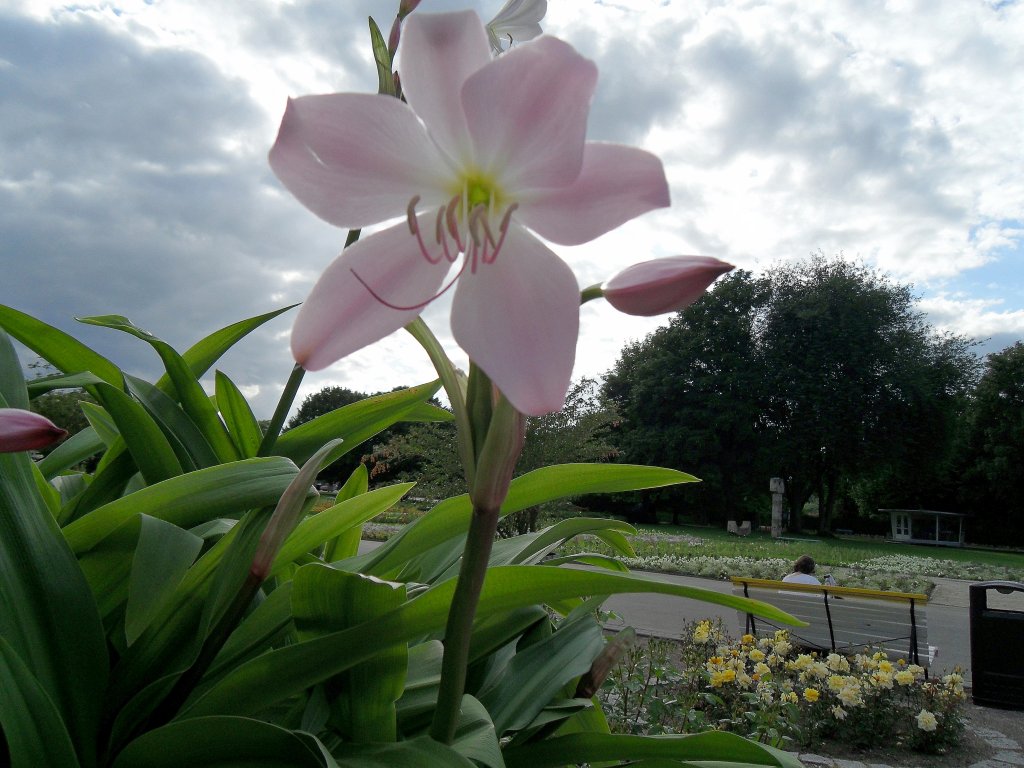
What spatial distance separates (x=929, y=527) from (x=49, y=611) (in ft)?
139

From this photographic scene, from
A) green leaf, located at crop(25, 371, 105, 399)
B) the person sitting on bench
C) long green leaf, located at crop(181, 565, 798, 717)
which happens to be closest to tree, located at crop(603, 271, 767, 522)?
the person sitting on bench

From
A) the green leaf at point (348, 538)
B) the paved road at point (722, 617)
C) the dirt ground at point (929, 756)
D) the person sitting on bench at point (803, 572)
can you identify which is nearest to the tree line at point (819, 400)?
the paved road at point (722, 617)

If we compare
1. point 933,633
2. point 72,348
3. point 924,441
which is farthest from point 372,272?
point 924,441

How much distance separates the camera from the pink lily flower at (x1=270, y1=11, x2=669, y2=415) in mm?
459

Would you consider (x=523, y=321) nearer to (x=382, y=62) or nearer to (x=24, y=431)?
(x=24, y=431)

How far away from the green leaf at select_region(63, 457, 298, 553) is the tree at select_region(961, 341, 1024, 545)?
3812 centimetres

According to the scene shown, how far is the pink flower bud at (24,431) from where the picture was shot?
1.78 ft

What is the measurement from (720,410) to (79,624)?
1282 inches

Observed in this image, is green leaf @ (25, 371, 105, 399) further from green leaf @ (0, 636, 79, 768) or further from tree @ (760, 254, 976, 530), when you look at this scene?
tree @ (760, 254, 976, 530)

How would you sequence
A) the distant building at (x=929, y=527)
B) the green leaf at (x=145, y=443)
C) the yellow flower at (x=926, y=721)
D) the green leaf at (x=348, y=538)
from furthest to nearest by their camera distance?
the distant building at (x=929, y=527), the yellow flower at (x=926, y=721), the green leaf at (x=348, y=538), the green leaf at (x=145, y=443)

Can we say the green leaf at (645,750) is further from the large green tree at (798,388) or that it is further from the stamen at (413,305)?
the large green tree at (798,388)

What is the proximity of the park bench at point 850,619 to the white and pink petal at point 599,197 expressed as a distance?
5949 mm

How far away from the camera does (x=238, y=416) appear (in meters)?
1.37

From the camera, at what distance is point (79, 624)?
2.31 feet
